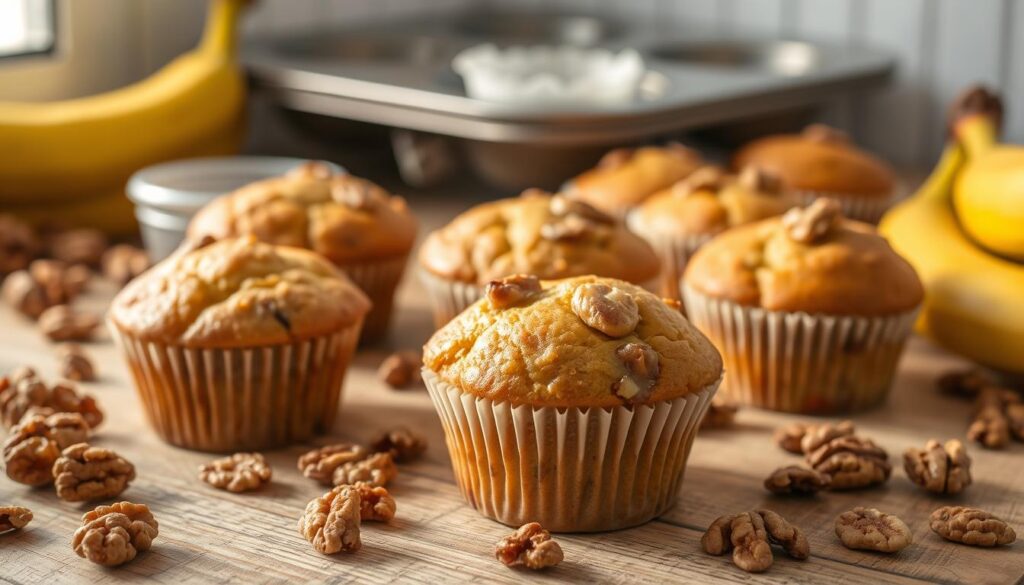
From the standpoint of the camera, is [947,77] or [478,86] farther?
[947,77]

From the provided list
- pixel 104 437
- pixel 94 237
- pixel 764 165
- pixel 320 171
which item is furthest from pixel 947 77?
pixel 104 437

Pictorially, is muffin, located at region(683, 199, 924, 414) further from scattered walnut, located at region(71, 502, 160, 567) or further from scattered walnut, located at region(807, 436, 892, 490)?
scattered walnut, located at region(71, 502, 160, 567)

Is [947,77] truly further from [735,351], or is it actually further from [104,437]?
[104,437]

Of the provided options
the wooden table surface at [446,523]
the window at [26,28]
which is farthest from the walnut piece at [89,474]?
the window at [26,28]

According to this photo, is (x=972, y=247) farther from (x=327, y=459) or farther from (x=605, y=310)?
(x=327, y=459)

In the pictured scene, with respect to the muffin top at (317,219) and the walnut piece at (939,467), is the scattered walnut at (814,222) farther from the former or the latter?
the muffin top at (317,219)

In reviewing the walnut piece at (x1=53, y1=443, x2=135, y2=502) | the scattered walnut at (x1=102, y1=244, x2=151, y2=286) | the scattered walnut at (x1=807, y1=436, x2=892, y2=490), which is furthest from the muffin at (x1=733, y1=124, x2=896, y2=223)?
the walnut piece at (x1=53, y1=443, x2=135, y2=502)
